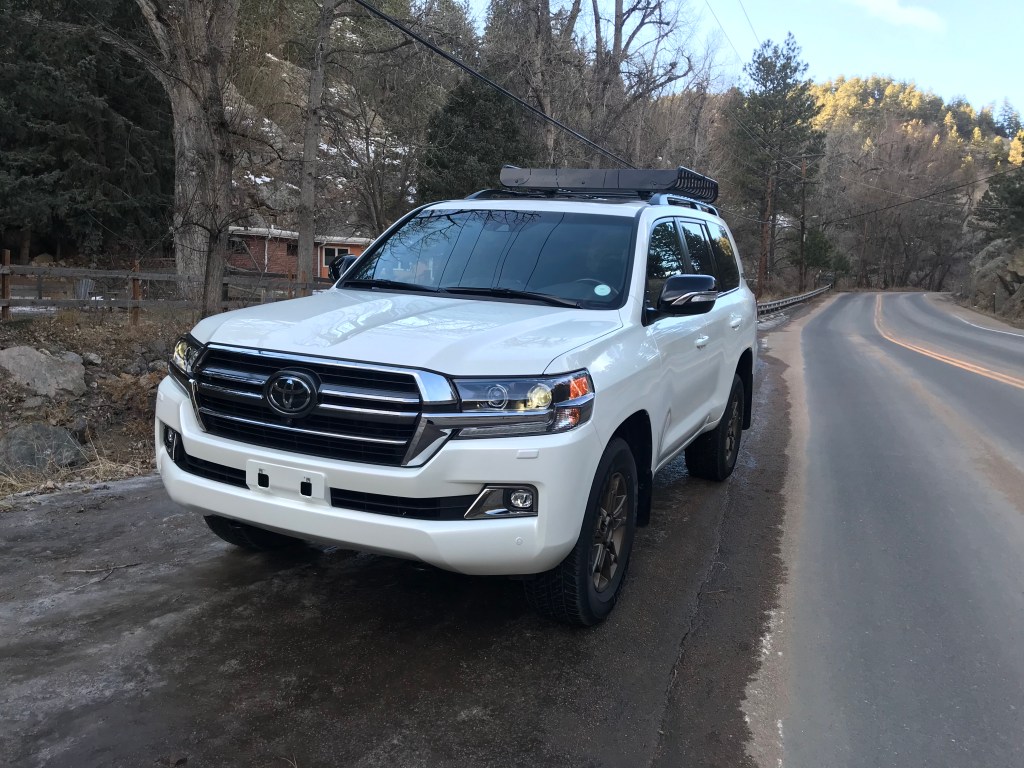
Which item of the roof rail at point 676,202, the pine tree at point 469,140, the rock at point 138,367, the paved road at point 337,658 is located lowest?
the rock at point 138,367

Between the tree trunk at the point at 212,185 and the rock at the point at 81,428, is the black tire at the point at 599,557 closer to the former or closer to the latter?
the tree trunk at the point at 212,185

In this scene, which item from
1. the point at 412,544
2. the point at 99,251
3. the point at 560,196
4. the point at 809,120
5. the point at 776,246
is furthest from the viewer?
the point at 776,246

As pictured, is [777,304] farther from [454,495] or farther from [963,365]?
[454,495]

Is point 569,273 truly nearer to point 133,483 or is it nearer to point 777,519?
point 777,519

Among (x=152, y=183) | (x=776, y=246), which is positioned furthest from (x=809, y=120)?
(x=152, y=183)

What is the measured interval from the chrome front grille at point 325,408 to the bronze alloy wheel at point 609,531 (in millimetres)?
1054

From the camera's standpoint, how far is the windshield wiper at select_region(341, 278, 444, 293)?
4559 millimetres

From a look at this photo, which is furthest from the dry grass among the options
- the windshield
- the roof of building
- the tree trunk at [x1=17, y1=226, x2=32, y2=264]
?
the roof of building

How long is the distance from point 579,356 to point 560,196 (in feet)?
8.11

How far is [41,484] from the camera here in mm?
5762

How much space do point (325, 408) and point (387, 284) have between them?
1627 mm

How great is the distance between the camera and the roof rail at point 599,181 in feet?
18.8

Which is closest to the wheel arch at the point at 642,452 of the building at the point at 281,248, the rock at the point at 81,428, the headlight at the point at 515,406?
the headlight at the point at 515,406

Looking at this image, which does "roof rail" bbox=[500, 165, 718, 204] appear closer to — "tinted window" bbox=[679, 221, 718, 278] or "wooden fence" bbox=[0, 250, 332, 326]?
"tinted window" bbox=[679, 221, 718, 278]
